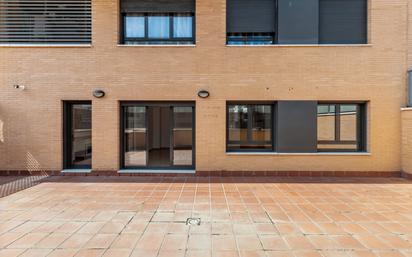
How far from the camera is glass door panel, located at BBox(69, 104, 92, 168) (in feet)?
27.1

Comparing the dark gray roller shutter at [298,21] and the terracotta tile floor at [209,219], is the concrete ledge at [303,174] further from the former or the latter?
the dark gray roller shutter at [298,21]

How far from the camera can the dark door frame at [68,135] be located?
8164mm

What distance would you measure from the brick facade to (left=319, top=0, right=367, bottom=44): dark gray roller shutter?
0.33 meters

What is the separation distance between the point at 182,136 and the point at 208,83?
6.51 feet

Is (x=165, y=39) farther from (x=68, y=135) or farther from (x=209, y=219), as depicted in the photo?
(x=209, y=219)

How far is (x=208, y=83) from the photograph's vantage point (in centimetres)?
786

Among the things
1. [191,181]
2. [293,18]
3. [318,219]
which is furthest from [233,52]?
[318,219]

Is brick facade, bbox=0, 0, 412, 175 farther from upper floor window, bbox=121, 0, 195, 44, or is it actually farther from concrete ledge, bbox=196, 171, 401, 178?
upper floor window, bbox=121, 0, 195, 44

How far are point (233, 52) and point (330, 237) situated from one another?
5921 millimetres

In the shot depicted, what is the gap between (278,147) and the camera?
7.87m

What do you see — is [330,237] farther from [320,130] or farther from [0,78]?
[0,78]

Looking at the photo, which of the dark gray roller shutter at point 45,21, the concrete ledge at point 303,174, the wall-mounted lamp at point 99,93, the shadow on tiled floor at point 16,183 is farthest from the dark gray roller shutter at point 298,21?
the shadow on tiled floor at point 16,183

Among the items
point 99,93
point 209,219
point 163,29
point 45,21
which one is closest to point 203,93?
point 163,29

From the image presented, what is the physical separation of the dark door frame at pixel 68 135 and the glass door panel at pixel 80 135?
3 centimetres
